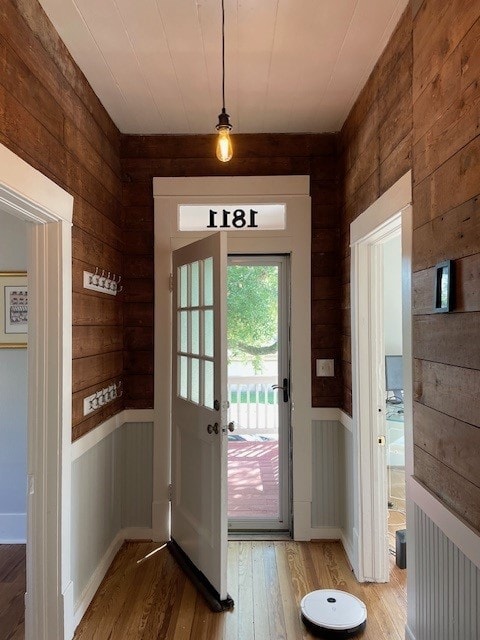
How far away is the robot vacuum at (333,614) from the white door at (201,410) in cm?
44

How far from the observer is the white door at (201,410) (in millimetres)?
2287

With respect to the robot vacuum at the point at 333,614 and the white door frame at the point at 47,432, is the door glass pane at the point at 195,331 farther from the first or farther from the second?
the robot vacuum at the point at 333,614

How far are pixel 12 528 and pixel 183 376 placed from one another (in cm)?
156

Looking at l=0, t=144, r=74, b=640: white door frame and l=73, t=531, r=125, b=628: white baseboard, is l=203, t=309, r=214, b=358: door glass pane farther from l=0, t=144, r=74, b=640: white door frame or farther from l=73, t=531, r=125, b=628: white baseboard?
l=73, t=531, r=125, b=628: white baseboard

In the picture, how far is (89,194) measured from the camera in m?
2.34

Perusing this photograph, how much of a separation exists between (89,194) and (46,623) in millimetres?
2052

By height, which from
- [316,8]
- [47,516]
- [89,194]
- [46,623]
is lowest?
[46,623]

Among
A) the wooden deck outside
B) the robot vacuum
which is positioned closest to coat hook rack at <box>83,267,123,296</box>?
the wooden deck outside

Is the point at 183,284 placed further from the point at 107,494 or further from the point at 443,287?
the point at 443,287

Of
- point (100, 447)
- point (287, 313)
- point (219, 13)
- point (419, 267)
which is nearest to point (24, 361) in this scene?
point (100, 447)

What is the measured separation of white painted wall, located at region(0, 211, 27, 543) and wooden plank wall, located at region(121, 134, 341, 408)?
2.42ft

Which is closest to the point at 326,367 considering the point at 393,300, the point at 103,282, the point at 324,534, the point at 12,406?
the point at 324,534

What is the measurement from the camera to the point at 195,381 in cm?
262

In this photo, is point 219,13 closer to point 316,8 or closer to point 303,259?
point 316,8
